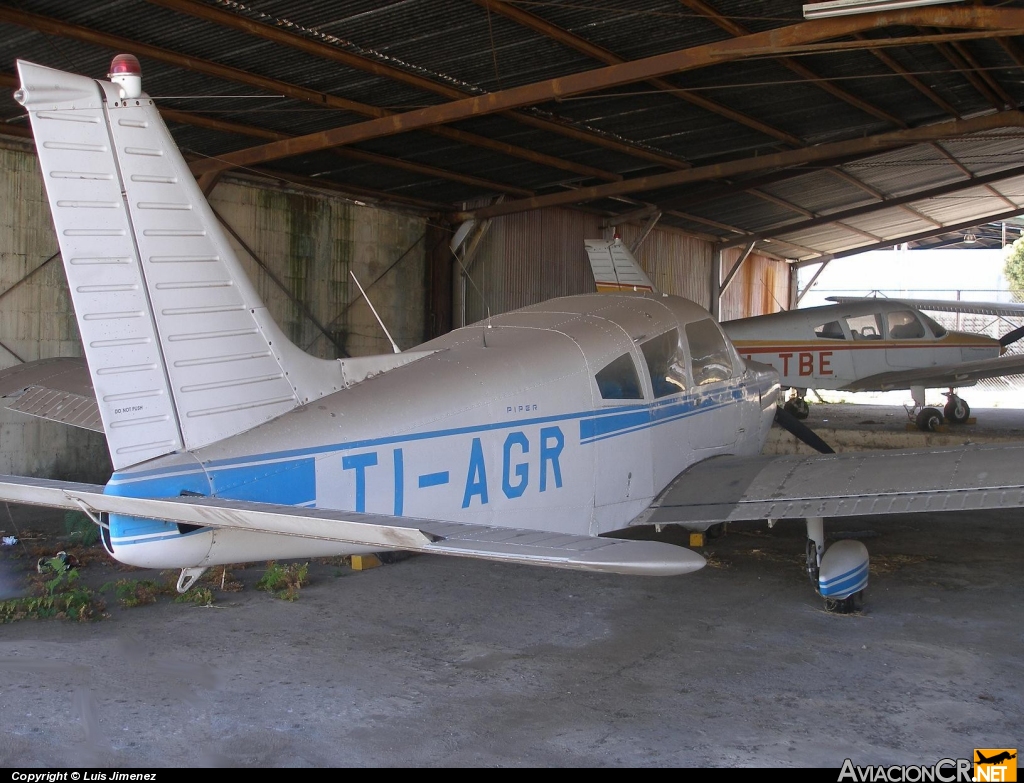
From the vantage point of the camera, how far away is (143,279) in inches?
162

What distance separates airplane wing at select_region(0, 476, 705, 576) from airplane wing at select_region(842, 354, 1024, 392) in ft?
49.5

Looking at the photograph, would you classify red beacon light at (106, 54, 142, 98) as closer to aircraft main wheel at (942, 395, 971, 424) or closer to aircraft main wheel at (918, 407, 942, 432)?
aircraft main wheel at (918, 407, 942, 432)

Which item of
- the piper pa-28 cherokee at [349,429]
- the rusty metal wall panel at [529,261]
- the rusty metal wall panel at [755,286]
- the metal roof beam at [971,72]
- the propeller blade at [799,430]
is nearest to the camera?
the piper pa-28 cherokee at [349,429]

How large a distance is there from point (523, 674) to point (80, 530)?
18.7ft

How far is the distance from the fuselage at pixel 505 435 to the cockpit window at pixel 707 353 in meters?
0.02

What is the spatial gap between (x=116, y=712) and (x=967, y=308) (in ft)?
65.0

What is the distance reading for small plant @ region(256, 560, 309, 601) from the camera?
22.6 ft

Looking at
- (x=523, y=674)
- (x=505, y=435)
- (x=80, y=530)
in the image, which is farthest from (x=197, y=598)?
(x=80, y=530)

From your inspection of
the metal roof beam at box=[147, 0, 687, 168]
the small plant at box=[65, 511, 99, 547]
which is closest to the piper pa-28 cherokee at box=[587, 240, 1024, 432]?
the metal roof beam at box=[147, 0, 687, 168]

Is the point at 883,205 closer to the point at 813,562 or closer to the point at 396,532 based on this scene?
the point at 813,562

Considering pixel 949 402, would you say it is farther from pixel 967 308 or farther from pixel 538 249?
pixel 538 249

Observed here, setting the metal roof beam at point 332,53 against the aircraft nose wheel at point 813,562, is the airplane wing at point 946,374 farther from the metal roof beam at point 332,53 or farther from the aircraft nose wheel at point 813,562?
the aircraft nose wheel at point 813,562

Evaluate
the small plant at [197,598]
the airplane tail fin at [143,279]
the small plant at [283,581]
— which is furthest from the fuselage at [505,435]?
the small plant at [197,598]

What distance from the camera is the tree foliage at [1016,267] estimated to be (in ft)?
127
